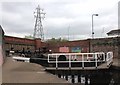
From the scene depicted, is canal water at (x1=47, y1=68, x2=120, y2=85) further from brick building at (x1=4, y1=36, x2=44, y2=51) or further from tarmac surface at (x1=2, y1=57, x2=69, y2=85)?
brick building at (x1=4, y1=36, x2=44, y2=51)

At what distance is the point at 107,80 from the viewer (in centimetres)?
2300

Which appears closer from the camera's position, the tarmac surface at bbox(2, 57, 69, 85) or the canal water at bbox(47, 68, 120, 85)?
the tarmac surface at bbox(2, 57, 69, 85)

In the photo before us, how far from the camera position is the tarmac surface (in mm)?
16094

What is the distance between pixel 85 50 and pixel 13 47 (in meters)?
13.4

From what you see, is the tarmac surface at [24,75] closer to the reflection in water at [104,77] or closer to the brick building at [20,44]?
the reflection in water at [104,77]

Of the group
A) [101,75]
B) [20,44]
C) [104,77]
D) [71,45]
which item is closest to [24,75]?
[101,75]

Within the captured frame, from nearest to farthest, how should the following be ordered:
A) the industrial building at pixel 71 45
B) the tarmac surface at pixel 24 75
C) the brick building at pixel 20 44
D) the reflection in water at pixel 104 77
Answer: the tarmac surface at pixel 24 75 → the reflection in water at pixel 104 77 → the brick building at pixel 20 44 → the industrial building at pixel 71 45

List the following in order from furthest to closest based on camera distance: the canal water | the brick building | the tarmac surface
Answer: the brick building, the canal water, the tarmac surface

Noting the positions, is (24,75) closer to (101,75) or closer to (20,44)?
(101,75)

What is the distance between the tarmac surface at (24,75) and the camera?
16.1 metres

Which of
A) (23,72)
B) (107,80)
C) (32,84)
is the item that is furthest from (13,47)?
(32,84)

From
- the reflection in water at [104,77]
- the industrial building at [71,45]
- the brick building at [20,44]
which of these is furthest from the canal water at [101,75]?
the brick building at [20,44]

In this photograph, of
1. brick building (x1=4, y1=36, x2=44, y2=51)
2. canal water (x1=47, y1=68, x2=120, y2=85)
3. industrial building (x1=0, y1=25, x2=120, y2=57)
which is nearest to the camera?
canal water (x1=47, y1=68, x2=120, y2=85)

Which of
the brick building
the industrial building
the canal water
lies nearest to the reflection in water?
the canal water
